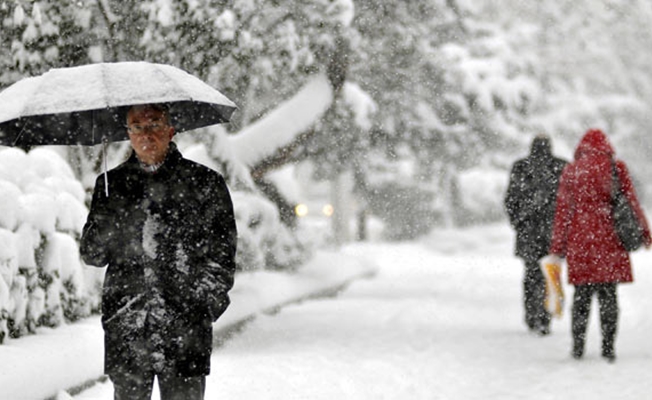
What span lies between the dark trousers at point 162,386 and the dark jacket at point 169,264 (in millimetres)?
38

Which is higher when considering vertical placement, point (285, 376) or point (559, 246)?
point (559, 246)

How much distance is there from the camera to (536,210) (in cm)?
1088

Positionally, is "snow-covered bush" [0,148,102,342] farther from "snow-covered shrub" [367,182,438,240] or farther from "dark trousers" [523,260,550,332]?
"snow-covered shrub" [367,182,438,240]

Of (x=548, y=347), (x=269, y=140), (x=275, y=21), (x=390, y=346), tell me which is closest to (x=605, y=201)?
(x=548, y=347)

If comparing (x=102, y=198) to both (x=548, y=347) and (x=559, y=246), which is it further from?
(x=548, y=347)

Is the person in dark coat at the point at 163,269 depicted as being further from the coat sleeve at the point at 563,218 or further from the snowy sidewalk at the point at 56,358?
the coat sleeve at the point at 563,218

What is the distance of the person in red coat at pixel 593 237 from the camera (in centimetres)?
861

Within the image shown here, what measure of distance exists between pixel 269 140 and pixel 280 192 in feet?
9.94

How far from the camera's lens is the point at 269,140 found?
14.3m

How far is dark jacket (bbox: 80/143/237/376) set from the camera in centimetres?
425

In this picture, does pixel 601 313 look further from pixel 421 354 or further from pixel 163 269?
pixel 163 269

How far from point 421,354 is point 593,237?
2.00 metres

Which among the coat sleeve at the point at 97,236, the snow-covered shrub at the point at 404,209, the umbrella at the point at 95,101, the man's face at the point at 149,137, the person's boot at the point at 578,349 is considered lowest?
the snow-covered shrub at the point at 404,209

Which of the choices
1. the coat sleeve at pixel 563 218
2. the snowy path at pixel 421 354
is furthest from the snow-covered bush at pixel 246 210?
the coat sleeve at pixel 563 218
